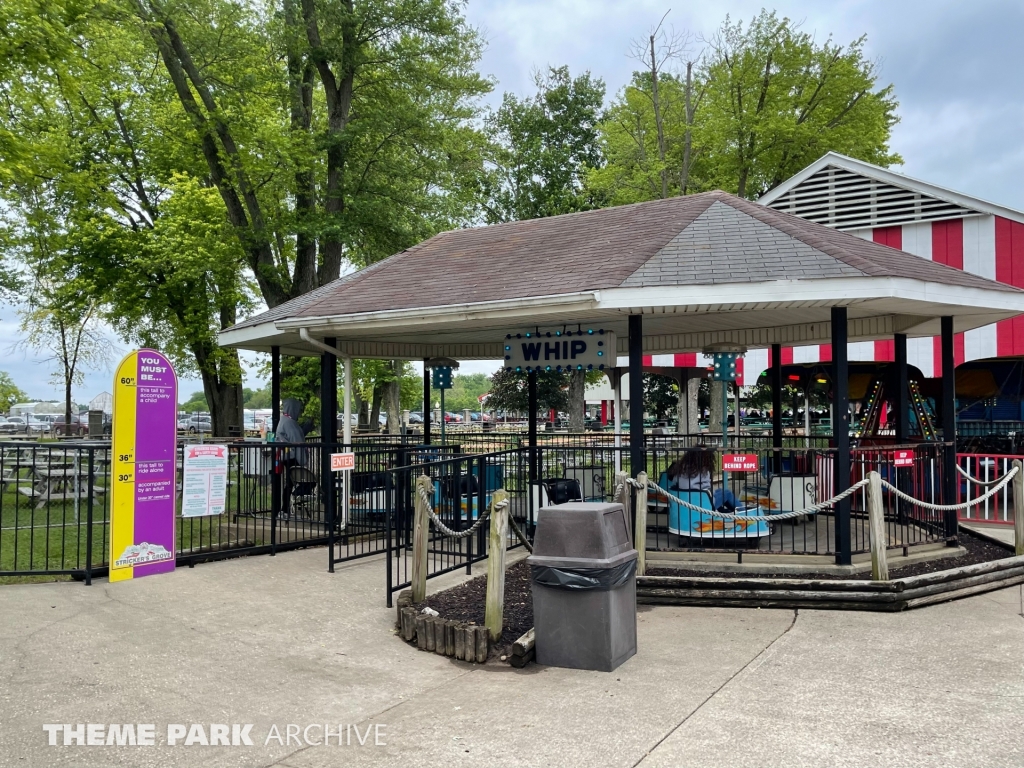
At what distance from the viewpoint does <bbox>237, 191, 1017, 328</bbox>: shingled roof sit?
848 cm

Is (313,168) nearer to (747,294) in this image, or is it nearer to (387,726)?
(747,294)

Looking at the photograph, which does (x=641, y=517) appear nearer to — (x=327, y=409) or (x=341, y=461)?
(x=341, y=461)

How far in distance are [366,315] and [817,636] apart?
6.81 m

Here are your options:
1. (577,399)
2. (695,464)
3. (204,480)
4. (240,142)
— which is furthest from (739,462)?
(577,399)

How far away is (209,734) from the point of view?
4.66 m

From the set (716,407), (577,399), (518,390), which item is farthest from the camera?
(518,390)

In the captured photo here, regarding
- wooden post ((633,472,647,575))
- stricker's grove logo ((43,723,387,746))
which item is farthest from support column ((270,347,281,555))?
stricker's grove logo ((43,723,387,746))

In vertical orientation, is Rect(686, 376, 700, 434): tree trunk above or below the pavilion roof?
below

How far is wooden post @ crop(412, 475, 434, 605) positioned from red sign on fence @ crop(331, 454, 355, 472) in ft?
9.18

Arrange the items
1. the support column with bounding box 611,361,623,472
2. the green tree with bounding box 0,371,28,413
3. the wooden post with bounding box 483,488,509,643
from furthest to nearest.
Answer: the green tree with bounding box 0,371,28,413 → the support column with bounding box 611,361,623,472 → the wooden post with bounding box 483,488,509,643

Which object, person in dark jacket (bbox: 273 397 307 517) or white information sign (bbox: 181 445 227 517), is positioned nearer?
white information sign (bbox: 181 445 227 517)

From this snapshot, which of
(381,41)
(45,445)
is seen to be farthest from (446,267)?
(381,41)

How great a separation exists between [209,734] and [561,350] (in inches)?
304

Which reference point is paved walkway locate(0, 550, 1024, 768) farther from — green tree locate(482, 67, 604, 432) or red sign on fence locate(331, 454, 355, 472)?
green tree locate(482, 67, 604, 432)
